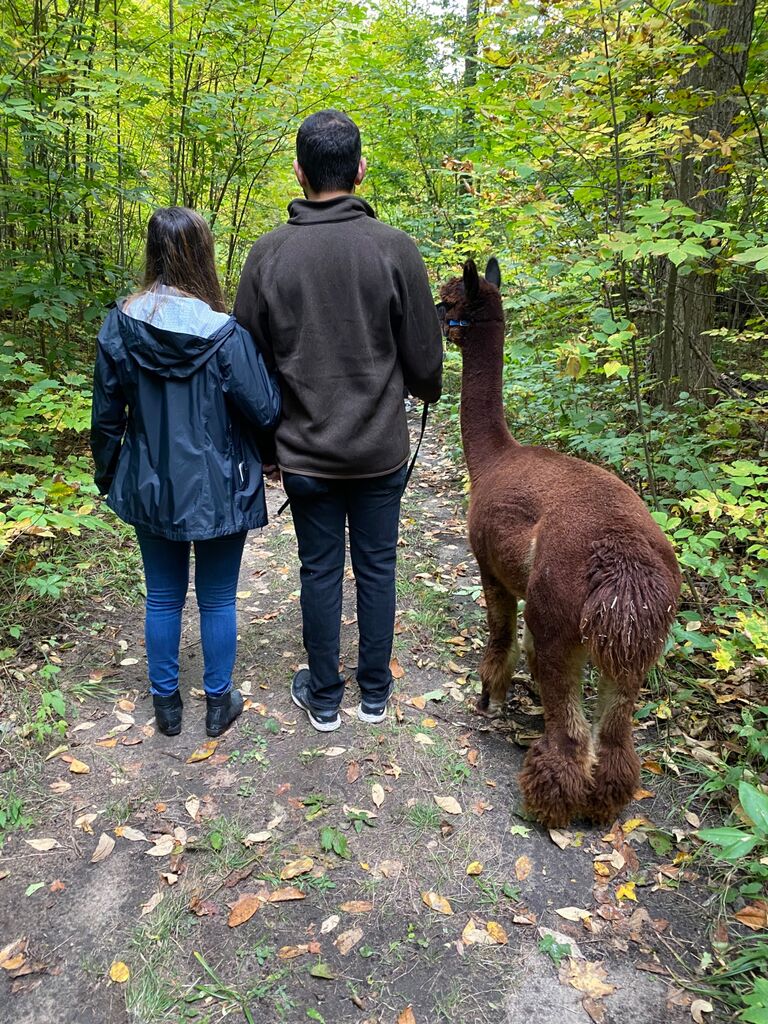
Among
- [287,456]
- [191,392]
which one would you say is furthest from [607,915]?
[191,392]

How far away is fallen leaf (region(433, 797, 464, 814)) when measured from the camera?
8.65 feet

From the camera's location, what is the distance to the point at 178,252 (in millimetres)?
2359

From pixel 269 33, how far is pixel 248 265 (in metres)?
5.17

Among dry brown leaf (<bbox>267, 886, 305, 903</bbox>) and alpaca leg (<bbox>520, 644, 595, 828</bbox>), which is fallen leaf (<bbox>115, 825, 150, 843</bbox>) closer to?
dry brown leaf (<bbox>267, 886, 305, 903</bbox>)

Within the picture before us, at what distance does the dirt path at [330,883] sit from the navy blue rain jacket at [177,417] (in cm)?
120

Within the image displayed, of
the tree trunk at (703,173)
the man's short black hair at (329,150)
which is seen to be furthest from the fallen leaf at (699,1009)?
the tree trunk at (703,173)

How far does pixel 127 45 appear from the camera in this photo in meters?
5.38

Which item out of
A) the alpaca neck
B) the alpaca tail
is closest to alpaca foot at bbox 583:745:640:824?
the alpaca tail

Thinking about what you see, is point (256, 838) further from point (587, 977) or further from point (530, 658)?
point (530, 658)

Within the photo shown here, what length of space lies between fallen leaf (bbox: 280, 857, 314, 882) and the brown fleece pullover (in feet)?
5.12

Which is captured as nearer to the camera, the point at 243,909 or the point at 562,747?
the point at 243,909

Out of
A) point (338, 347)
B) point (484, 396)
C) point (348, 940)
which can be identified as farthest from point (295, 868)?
point (484, 396)

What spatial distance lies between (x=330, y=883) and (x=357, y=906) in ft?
0.45

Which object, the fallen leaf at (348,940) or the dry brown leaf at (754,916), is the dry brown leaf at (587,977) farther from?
the fallen leaf at (348,940)
